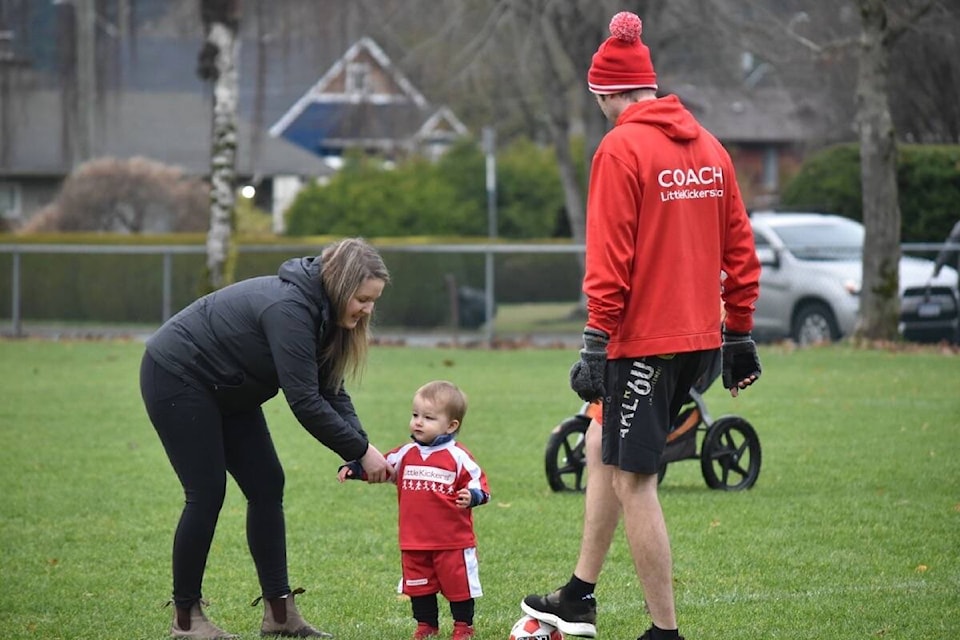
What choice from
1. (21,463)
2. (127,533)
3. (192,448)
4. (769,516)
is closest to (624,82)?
(192,448)

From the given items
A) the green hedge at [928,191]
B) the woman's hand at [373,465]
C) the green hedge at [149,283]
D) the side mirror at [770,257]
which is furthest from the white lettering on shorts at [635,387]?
the green hedge at [928,191]

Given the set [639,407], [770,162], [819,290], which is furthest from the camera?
[770,162]

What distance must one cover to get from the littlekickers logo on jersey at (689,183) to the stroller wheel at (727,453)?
153 inches

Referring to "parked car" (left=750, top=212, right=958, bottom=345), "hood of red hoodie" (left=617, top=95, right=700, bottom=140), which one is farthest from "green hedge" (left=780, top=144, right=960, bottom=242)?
"hood of red hoodie" (left=617, top=95, right=700, bottom=140)

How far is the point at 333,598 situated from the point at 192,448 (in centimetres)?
130

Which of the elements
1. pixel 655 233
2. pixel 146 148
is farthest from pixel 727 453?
pixel 146 148

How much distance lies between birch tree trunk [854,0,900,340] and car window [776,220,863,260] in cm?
50

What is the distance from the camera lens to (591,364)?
5.13m

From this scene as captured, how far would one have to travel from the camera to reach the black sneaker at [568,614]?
549 centimetres

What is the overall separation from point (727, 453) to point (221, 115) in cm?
1454

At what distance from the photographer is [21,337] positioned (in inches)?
928

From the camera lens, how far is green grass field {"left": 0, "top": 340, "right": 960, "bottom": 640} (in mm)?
6148

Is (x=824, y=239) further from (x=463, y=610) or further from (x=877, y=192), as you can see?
(x=463, y=610)

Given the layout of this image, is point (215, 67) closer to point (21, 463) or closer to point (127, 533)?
point (21, 463)
